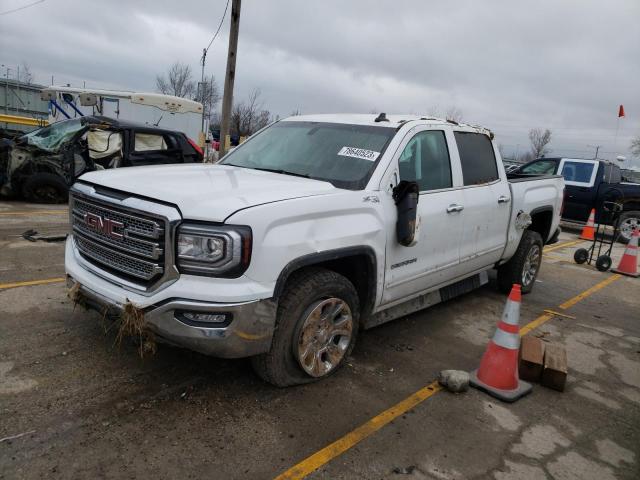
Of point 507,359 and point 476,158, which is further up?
point 476,158

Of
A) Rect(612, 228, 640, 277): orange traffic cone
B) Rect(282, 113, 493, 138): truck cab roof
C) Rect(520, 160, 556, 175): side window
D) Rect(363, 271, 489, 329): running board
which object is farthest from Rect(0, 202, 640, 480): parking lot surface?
Rect(520, 160, 556, 175): side window

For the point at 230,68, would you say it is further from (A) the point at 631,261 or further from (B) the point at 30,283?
(A) the point at 631,261

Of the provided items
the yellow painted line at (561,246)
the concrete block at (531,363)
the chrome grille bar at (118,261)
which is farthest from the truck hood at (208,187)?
the yellow painted line at (561,246)

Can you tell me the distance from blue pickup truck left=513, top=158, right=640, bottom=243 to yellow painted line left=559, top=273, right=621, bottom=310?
15.1 ft

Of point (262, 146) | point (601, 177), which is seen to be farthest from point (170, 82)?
point (262, 146)

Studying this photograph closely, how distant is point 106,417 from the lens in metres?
2.90

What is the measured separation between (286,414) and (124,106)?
17.1 metres

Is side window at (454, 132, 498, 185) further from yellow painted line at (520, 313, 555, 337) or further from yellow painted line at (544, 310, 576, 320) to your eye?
yellow painted line at (544, 310, 576, 320)

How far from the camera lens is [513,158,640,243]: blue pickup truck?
12.4 metres

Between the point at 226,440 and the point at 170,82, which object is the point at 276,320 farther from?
the point at 170,82

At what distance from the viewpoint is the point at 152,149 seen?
963 cm

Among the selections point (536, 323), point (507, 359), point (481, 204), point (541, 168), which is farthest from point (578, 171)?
point (507, 359)

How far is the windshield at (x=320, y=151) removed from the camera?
3.73m

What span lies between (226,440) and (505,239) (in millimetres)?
3756
